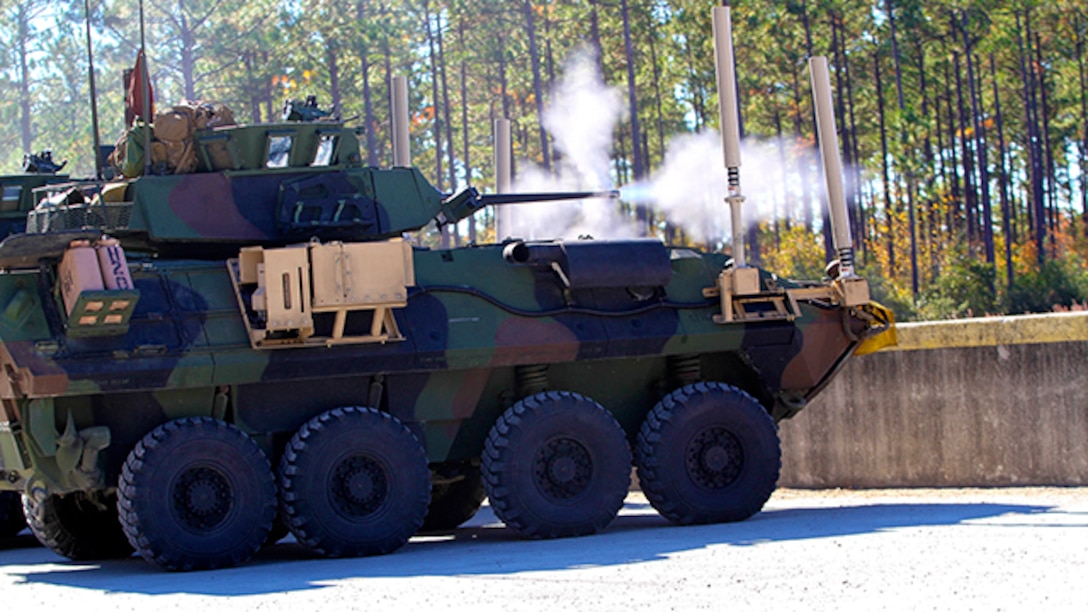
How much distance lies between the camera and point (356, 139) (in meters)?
15.2

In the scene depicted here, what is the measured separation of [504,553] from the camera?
12.8 metres

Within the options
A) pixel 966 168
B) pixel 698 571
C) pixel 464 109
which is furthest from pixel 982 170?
pixel 698 571

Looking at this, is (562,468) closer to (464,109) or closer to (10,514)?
(10,514)

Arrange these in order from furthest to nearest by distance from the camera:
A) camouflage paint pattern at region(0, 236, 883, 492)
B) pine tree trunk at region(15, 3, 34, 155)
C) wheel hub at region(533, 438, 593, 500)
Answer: pine tree trunk at region(15, 3, 34, 155)
wheel hub at region(533, 438, 593, 500)
camouflage paint pattern at region(0, 236, 883, 492)

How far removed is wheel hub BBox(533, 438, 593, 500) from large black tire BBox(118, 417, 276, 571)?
7.75 ft

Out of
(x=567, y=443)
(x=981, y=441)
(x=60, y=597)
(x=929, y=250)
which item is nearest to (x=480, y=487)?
(x=567, y=443)

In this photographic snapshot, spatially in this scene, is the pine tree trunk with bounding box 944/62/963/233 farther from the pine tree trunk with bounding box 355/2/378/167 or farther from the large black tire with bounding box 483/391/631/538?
the large black tire with bounding box 483/391/631/538

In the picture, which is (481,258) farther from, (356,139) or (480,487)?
(480,487)

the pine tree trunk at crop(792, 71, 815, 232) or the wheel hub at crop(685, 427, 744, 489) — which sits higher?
the pine tree trunk at crop(792, 71, 815, 232)

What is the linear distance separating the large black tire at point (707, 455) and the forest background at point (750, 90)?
26.7 m

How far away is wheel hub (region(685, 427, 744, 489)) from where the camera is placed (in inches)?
584

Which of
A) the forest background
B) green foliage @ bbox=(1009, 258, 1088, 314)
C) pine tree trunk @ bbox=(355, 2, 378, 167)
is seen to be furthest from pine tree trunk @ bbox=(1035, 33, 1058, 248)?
pine tree trunk @ bbox=(355, 2, 378, 167)

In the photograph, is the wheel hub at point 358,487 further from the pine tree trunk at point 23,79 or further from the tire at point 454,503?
the pine tree trunk at point 23,79

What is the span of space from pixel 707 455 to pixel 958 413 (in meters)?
3.31
